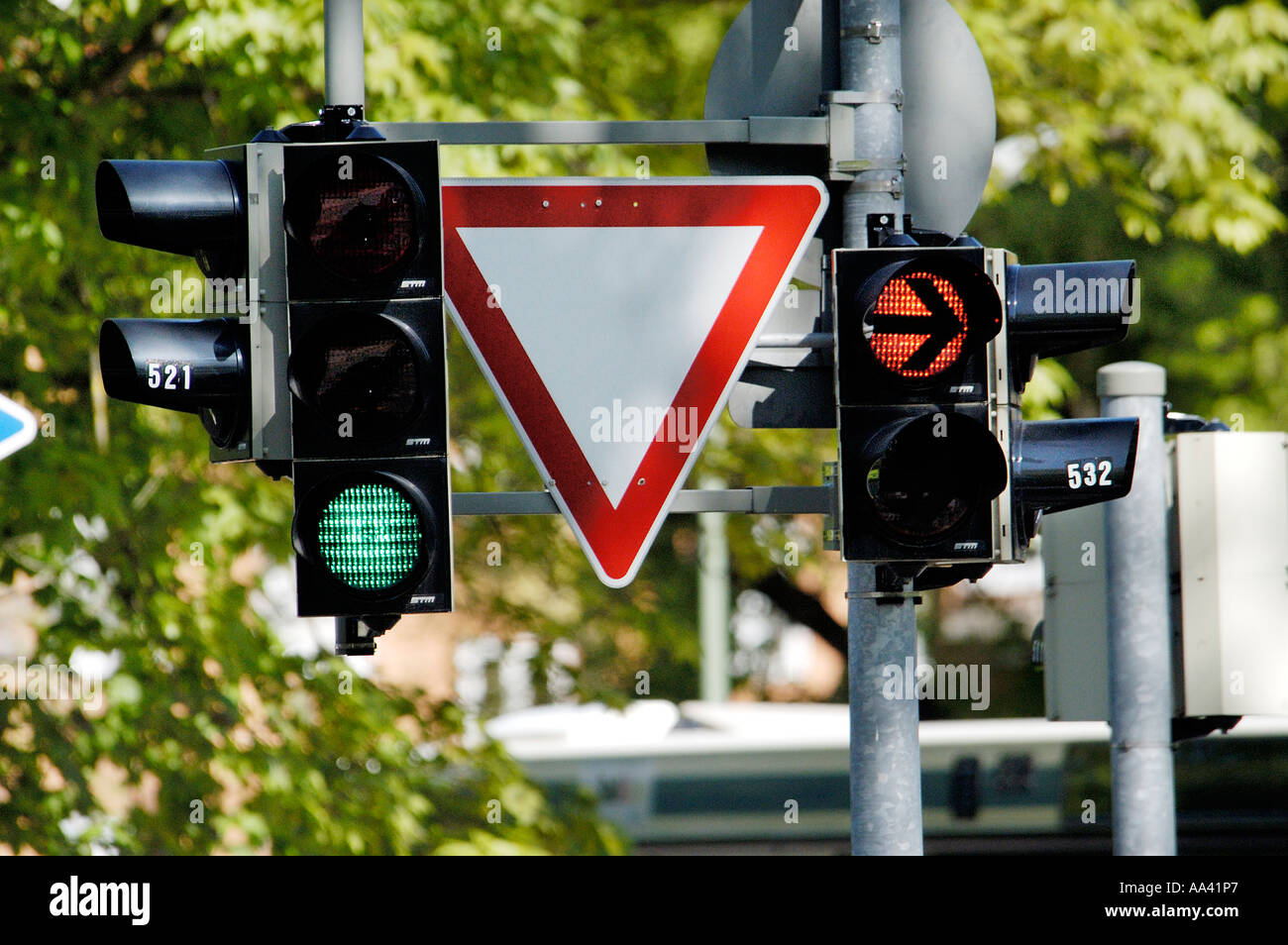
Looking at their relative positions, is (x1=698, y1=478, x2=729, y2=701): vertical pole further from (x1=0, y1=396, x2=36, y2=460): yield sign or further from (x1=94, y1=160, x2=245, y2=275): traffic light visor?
(x1=94, y1=160, x2=245, y2=275): traffic light visor

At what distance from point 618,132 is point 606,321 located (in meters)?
0.43

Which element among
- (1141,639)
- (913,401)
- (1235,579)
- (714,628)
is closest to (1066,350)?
(913,401)

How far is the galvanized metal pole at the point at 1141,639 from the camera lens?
15.3ft

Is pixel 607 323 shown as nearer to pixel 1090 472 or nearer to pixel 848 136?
pixel 848 136

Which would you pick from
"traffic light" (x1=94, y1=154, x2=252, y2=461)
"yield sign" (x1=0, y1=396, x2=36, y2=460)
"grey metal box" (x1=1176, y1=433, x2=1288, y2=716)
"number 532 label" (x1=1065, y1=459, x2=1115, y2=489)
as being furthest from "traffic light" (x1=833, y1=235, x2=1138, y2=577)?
"yield sign" (x1=0, y1=396, x2=36, y2=460)

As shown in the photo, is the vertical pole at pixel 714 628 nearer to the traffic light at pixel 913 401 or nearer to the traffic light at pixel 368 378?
the traffic light at pixel 913 401

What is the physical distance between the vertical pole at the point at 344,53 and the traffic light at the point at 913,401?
1.11 m

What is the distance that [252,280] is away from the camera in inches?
127

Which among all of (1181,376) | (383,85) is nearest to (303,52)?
(383,85)

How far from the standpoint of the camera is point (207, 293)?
334 centimetres

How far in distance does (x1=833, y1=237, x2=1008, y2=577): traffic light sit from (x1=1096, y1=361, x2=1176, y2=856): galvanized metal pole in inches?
64.7

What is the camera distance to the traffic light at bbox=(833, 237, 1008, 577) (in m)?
3.24

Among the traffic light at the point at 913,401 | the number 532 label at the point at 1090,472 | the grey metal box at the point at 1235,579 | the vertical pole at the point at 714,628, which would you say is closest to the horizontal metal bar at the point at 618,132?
the traffic light at the point at 913,401

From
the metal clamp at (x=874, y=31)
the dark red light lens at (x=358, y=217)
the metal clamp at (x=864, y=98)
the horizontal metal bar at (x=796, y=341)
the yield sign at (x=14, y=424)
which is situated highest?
the metal clamp at (x=874, y=31)
